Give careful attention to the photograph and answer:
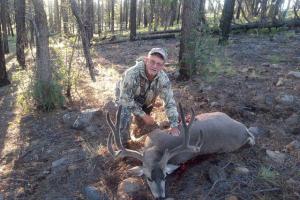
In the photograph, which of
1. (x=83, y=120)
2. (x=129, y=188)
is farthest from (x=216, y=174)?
(x=83, y=120)

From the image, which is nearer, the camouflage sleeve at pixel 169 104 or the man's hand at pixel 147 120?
the camouflage sleeve at pixel 169 104

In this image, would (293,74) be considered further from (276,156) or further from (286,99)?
(276,156)

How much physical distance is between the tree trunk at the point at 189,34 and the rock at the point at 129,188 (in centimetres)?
427

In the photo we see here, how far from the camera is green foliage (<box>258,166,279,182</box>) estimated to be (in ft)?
14.2

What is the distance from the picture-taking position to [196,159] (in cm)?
483

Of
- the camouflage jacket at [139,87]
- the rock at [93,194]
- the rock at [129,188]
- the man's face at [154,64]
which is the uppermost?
the man's face at [154,64]

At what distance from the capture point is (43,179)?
4922 millimetres

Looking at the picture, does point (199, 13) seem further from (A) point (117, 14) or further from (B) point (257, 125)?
(A) point (117, 14)

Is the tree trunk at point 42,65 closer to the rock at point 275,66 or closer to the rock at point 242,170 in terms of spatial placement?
the rock at point 242,170

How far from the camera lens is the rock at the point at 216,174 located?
4410mm

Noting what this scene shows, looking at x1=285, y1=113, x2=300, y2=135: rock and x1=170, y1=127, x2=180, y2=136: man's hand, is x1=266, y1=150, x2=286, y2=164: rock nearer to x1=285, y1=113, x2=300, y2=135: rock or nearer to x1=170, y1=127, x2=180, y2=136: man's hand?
x1=285, y1=113, x2=300, y2=135: rock

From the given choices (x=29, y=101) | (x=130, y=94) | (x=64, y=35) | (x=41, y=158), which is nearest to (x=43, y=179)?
(x=41, y=158)

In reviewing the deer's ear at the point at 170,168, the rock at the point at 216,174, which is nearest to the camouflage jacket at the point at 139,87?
the deer's ear at the point at 170,168

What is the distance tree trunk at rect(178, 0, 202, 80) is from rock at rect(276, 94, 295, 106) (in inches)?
93.7
